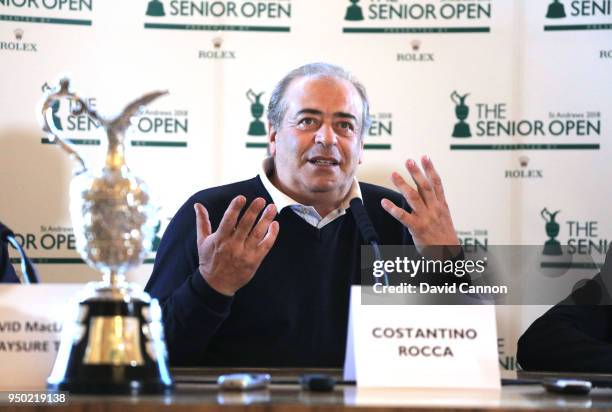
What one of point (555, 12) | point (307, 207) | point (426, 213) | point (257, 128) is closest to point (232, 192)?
point (307, 207)

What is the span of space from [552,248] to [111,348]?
239 cm

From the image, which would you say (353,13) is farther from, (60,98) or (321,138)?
(60,98)

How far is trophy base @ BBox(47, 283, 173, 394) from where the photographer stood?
1096 millimetres

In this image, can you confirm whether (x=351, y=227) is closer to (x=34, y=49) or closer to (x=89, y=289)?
(x=89, y=289)

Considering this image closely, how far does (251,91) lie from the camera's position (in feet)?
10.6

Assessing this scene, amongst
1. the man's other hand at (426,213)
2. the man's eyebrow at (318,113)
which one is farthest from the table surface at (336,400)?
the man's eyebrow at (318,113)

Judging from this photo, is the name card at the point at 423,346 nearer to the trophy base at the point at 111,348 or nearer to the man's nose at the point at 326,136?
the trophy base at the point at 111,348

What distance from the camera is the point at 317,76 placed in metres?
2.39

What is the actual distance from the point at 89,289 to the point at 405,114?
223 cm

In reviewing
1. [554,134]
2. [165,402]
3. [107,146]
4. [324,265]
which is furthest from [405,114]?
[165,402]

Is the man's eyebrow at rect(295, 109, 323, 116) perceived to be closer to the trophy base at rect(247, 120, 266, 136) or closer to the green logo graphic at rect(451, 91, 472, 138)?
the trophy base at rect(247, 120, 266, 136)

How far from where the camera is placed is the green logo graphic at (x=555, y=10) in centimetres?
328

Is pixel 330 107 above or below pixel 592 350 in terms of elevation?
above

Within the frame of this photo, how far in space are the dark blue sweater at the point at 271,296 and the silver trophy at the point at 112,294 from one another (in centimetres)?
59
